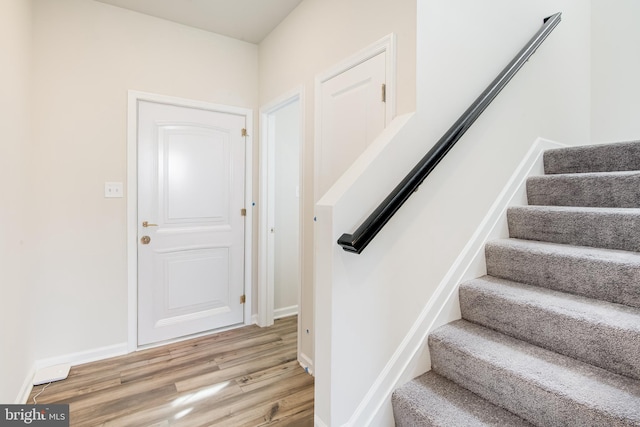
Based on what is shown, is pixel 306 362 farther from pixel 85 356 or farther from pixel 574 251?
pixel 574 251

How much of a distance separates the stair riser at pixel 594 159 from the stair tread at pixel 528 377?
123 cm

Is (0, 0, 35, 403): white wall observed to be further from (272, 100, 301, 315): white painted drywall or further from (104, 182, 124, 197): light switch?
(272, 100, 301, 315): white painted drywall

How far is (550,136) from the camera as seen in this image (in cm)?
222

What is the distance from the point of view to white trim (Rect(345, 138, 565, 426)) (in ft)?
4.48

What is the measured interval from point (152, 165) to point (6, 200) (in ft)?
3.48

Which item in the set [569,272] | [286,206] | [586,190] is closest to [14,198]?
[286,206]

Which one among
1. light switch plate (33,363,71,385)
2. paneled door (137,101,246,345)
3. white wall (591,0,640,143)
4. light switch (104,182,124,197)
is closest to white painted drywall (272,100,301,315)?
paneled door (137,101,246,345)

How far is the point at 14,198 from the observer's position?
1.90 metres

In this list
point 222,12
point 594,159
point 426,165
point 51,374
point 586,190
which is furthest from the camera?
point 222,12

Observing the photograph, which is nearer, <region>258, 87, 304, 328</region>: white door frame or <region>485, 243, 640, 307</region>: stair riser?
<region>485, 243, 640, 307</region>: stair riser

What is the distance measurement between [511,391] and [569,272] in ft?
2.05

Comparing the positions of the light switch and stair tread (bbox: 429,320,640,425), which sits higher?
the light switch

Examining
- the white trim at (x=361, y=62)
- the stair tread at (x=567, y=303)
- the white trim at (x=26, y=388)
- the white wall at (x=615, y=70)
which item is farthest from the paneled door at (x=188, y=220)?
the white wall at (x=615, y=70)

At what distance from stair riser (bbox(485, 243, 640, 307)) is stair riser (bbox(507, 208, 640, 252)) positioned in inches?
8.9
